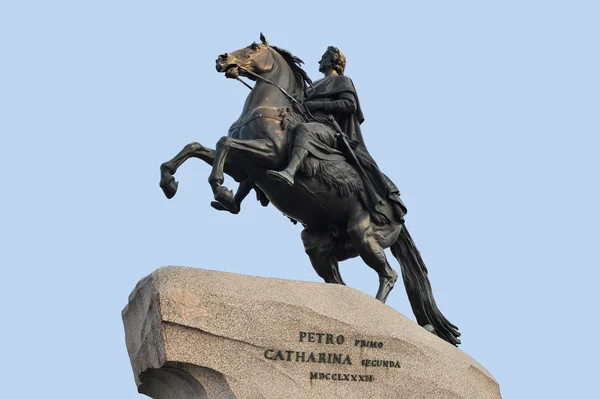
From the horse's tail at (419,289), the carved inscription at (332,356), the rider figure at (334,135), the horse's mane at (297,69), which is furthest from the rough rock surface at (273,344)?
the horse's mane at (297,69)

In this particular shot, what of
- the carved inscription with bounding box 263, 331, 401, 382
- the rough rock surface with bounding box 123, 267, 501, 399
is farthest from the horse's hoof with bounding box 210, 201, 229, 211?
the carved inscription with bounding box 263, 331, 401, 382

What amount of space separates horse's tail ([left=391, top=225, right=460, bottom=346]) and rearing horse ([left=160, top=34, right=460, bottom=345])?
0.04ft

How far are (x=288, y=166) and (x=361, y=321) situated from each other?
1.93 m

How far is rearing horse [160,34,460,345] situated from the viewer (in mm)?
10867

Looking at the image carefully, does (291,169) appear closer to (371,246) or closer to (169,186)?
(169,186)

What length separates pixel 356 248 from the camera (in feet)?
38.3

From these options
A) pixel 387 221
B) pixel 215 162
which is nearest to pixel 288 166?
pixel 215 162

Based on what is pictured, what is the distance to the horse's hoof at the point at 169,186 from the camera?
10.5 meters

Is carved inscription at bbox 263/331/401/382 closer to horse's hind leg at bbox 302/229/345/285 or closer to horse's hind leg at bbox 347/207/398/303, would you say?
horse's hind leg at bbox 347/207/398/303

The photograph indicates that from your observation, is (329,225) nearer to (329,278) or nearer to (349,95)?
(329,278)

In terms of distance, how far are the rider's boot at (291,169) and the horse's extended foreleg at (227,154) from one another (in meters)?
0.24

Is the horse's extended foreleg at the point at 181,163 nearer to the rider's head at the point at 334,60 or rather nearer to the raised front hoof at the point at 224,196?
the raised front hoof at the point at 224,196

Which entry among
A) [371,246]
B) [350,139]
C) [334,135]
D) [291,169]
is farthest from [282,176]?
[350,139]

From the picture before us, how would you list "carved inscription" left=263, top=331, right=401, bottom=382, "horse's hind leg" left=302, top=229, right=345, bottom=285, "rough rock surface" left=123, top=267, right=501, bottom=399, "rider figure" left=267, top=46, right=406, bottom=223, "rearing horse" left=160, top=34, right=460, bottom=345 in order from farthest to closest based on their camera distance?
"horse's hind leg" left=302, top=229, right=345, bottom=285 < "rider figure" left=267, top=46, right=406, bottom=223 < "rearing horse" left=160, top=34, right=460, bottom=345 < "carved inscription" left=263, top=331, right=401, bottom=382 < "rough rock surface" left=123, top=267, right=501, bottom=399
